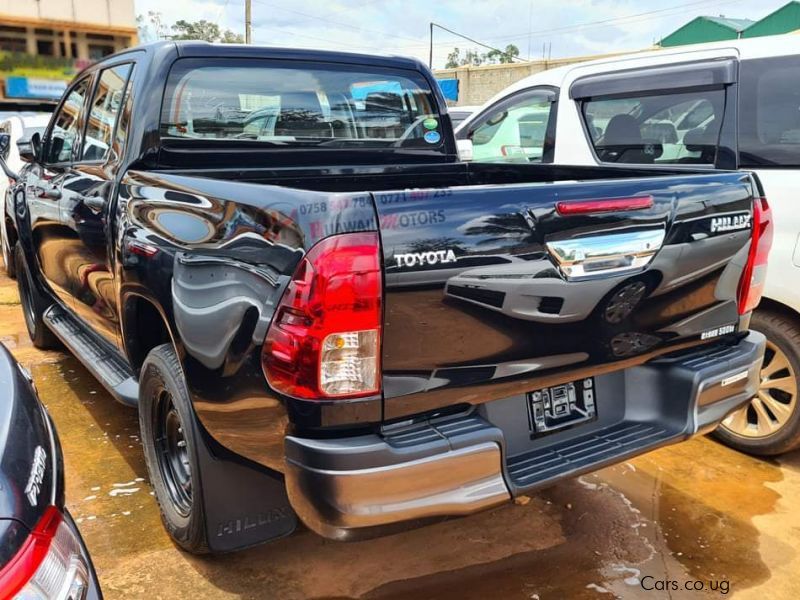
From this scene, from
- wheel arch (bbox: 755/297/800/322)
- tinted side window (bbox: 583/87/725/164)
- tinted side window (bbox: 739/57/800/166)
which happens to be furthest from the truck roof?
wheel arch (bbox: 755/297/800/322)

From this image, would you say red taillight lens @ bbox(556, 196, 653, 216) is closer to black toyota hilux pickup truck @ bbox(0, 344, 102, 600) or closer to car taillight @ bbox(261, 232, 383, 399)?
car taillight @ bbox(261, 232, 383, 399)

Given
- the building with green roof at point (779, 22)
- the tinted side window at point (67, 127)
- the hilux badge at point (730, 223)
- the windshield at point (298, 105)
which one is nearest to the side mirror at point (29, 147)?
the tinted side window at point (67, 127)

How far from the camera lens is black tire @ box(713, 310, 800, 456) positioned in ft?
11.3

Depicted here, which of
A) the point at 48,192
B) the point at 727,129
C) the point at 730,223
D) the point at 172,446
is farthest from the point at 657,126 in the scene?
the point at 48,192

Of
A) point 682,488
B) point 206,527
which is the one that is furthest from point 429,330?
point 682,488

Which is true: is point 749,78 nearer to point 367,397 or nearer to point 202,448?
point 367,397

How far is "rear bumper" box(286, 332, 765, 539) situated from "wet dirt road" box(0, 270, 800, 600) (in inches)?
19.7

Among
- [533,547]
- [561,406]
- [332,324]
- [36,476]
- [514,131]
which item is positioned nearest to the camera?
[36,476]

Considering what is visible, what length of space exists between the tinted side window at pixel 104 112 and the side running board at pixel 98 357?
3.25 ft

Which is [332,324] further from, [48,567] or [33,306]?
[33,306]

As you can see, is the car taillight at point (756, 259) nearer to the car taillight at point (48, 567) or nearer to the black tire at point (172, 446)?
the black tire at point (172, 446)

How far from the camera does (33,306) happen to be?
492cm

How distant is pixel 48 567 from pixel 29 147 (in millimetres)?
3613

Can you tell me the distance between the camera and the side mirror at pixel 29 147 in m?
4.18
